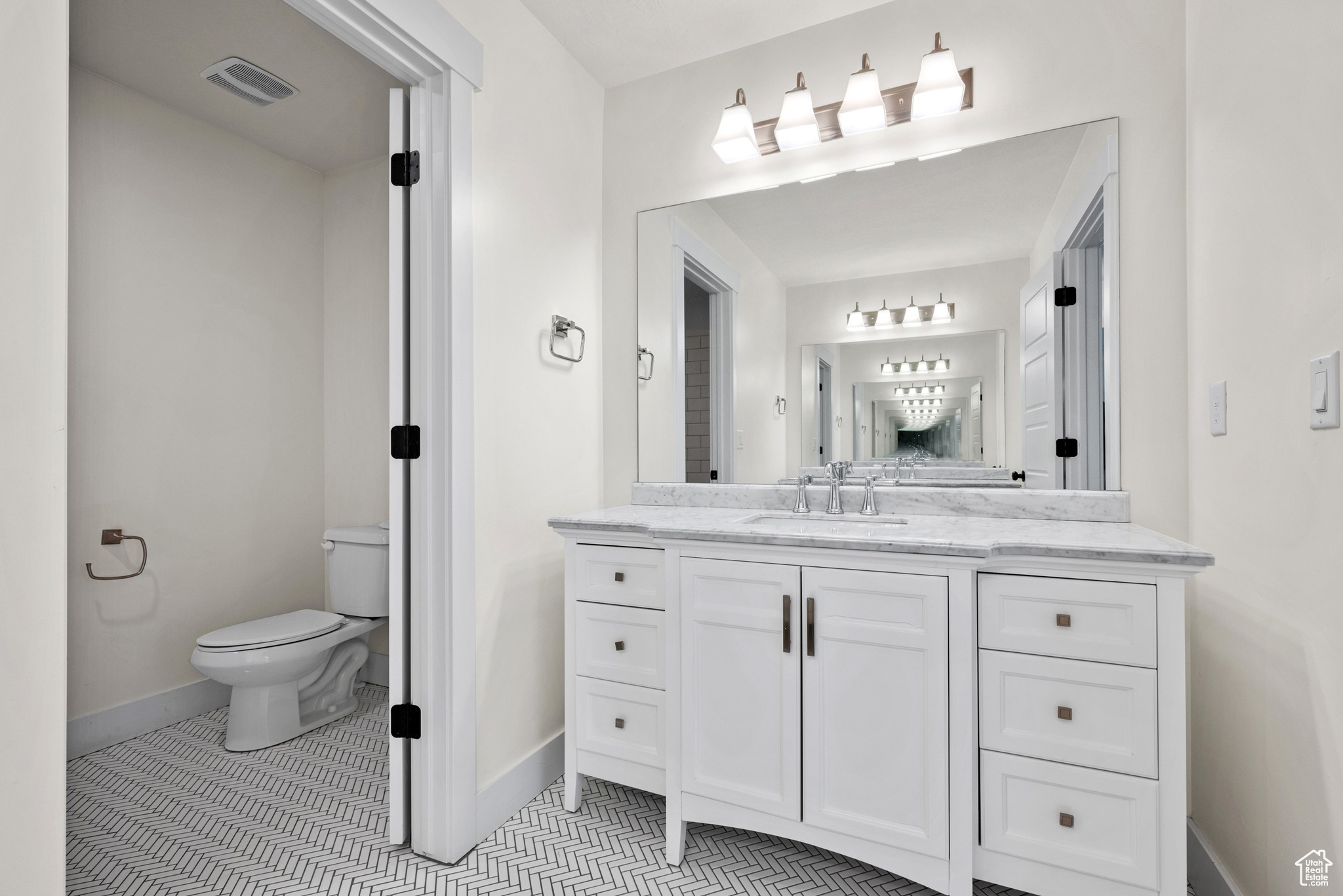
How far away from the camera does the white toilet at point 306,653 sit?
215 centimetres

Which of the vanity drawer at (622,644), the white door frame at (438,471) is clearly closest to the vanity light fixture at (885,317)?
the vanity drawer at (622,644)

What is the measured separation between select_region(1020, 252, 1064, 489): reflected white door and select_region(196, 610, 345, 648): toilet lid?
98.5 inches

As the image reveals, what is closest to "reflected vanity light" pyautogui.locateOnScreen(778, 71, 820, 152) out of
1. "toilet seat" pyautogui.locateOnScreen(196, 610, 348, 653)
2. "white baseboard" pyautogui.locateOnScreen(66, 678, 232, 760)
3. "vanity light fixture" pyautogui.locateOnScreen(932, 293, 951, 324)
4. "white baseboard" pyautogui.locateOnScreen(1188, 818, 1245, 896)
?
"vanity light fixture" pyautogui.locateOnScreen(932, 293, 951, 324)

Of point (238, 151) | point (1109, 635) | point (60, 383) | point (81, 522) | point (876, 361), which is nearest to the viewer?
point (60, 383)

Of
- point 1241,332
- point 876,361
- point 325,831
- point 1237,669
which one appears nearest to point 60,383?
point 325,831

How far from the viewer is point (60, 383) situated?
89cm

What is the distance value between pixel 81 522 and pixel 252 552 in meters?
0.61

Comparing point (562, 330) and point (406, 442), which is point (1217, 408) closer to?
point (562, 330)

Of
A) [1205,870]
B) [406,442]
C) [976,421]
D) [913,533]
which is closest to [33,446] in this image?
[406,442]

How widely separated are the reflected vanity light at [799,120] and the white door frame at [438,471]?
0.96 meters

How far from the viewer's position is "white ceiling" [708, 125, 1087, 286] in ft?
5.85

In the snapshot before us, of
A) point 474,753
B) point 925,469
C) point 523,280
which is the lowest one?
Answer: point 474,753

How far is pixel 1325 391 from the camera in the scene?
97 centimetres

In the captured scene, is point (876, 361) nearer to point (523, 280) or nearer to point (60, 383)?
point (523, 280)
